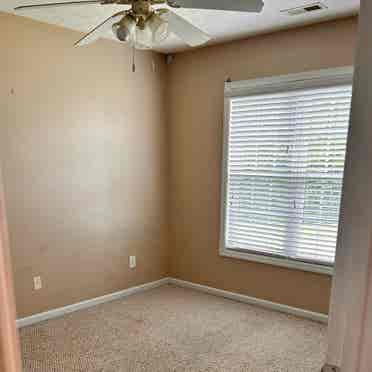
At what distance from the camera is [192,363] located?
232cm

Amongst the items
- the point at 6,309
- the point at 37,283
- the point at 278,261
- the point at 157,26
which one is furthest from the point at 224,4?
the point at 37,283

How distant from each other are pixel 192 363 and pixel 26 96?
2471 millimetres

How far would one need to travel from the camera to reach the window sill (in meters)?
2.88

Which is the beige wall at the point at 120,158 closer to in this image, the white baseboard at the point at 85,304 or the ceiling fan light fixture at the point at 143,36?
the white baseboard at the point at 85,304

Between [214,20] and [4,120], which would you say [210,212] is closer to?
[214,20]

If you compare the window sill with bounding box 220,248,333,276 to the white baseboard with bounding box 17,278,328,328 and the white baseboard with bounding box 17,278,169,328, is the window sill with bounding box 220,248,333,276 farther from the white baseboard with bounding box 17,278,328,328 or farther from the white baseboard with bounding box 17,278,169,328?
the white baseboard with bounding box 17,278,169,328

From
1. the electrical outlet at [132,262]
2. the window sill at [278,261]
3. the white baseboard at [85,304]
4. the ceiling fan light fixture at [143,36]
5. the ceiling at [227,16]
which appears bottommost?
the white baseboard at [85,304]

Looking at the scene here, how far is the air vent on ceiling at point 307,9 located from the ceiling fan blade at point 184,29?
86 centimetres

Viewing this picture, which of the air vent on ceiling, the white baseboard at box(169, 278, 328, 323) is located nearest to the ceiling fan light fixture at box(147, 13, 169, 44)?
the air vent on ceiling

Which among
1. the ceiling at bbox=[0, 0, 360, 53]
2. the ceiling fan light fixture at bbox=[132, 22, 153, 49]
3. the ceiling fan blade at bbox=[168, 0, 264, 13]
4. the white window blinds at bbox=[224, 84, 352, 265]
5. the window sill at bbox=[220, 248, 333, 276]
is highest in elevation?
the ceiling at bbox=[0, 0, 360, 53]

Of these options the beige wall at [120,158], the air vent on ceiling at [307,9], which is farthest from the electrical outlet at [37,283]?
the air vent on ceiling at [307,9]

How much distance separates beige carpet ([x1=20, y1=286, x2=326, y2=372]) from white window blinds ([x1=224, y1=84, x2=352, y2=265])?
25.9 inches

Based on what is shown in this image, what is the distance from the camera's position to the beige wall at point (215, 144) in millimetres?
2830

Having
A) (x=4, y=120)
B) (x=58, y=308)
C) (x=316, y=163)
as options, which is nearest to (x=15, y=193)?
(x=4, y=120)
